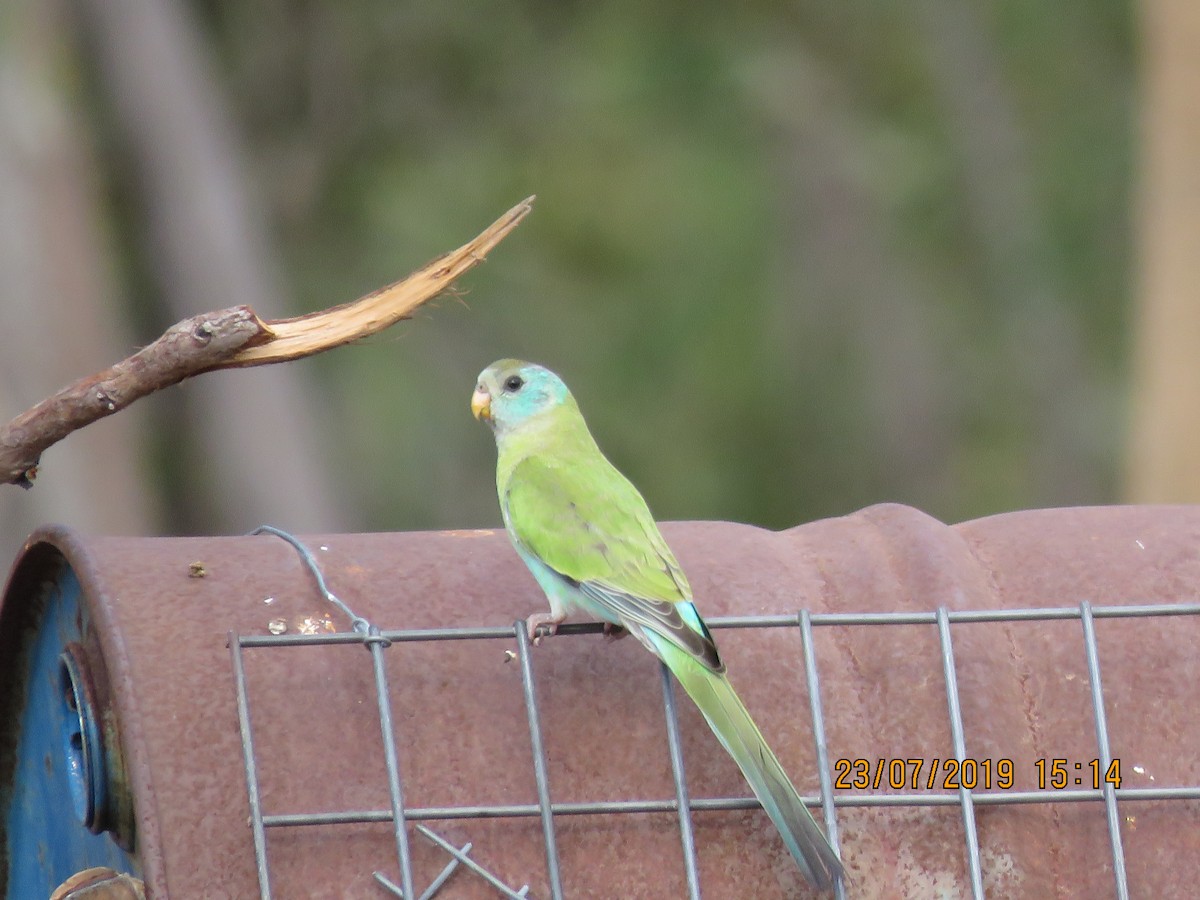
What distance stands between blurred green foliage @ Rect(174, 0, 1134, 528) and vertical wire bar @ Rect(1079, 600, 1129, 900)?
773 centimetres

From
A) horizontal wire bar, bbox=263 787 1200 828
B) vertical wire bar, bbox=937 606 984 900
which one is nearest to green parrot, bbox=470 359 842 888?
horizontal wire bar, bbox=263 787 1200 828

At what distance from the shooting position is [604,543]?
298 centimetres

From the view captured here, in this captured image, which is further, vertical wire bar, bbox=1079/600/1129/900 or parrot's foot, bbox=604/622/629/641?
parrot's foot, bbox=604/622/629/641

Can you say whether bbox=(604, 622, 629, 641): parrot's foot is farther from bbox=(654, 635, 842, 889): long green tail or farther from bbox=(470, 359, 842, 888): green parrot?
bbox=(654, 635, 842, 889): long green tail

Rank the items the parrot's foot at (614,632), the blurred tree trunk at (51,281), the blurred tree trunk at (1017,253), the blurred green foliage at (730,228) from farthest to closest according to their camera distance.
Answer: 1. the blurred tree trunk at (1017,253)
2. the blurred green foliage at (730,228)
3. the blurred tree trunk at (51,281)
4. the parrot's foot at (614,632)

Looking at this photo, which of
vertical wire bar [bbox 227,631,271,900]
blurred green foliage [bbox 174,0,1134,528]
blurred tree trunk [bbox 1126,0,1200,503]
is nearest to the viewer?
vertical wire bar [bbox 227,631,271,900]

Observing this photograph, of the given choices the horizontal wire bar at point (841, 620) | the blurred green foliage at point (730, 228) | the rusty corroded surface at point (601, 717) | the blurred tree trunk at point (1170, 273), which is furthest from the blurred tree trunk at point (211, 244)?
the horizontal wire bar at point (841, 620)

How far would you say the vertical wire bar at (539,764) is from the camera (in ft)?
7.98

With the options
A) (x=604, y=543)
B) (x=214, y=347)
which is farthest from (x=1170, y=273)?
(x=214, y=347)

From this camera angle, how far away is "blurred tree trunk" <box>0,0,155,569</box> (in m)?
7.91

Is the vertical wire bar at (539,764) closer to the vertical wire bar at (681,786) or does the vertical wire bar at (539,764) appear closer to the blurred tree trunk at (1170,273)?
the vertical wire bar at (681,786)

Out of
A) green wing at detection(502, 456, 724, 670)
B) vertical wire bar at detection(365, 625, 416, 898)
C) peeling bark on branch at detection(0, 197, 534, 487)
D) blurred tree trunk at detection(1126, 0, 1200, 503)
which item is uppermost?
blurred tree trunk at detection(1126, 0, 1200, 503)

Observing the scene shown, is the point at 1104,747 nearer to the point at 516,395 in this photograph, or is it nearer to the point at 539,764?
the point at 539,764

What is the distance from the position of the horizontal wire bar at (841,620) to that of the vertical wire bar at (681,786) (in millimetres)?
141
